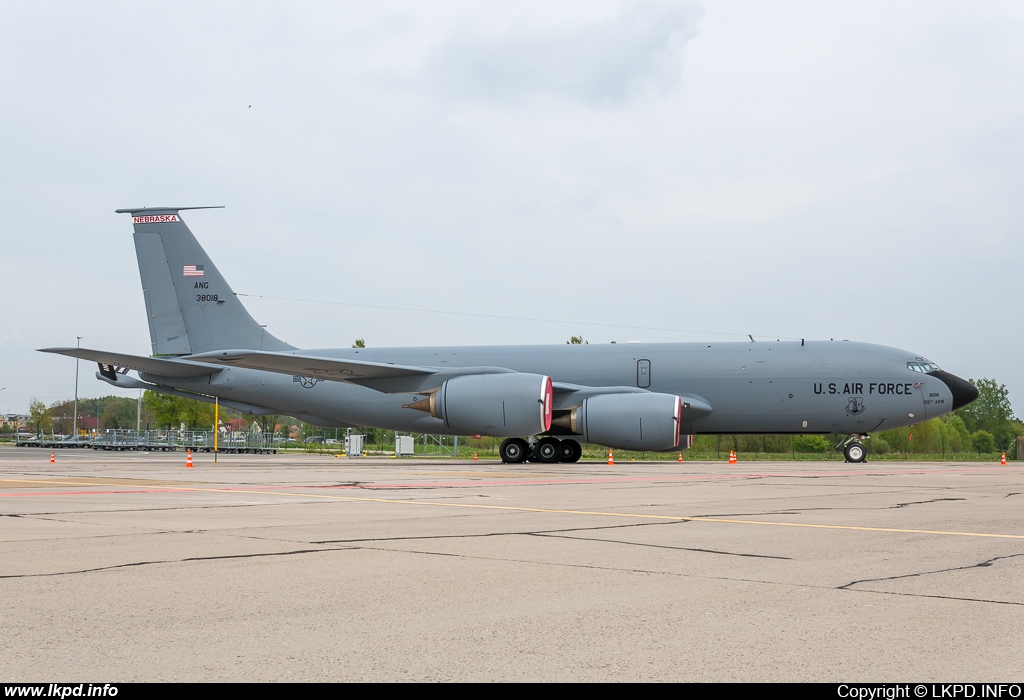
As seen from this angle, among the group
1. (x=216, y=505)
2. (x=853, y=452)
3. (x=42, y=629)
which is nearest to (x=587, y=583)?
(x=42, y=629)

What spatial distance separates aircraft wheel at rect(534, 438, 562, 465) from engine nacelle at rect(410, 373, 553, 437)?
2.05 meters

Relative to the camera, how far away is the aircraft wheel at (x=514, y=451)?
91.7ft

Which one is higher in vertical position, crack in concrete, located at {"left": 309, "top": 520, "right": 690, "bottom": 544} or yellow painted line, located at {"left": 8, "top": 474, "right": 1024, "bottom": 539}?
crack in concrete, located at {"left": 309, "top": 520, "right": 690, "bottom": 544}

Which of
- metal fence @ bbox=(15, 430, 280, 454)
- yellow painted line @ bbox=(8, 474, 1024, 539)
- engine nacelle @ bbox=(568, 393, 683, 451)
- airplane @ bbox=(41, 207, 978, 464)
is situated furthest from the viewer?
metal fence @ bbox=(15, 430, 280, 454)

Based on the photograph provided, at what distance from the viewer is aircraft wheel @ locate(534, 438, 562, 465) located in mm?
28188

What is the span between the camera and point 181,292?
30703 mm

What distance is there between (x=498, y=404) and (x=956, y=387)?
45.3 feet

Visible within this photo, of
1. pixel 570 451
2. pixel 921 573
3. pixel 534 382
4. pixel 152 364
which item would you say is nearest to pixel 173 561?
pixel 921 573

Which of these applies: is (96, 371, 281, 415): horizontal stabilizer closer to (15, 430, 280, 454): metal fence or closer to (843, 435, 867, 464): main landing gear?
(843, 435, 867, 464): main landing gear

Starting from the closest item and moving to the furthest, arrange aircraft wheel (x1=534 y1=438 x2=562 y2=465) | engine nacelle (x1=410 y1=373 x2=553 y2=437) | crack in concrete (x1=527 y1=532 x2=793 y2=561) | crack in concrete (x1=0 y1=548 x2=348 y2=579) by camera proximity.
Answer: crack in concrete (x1=0 y1=548 x2=348 y2=579), crack in concrete (x1=527 y1=532 x2=793 y2=561), engine nacelle (x1=410 y1=373 x2=553 y2=437), aircraft wheel (x1=534 y1=438 x2=562 y2=465)

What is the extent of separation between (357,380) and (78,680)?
25.2 metres

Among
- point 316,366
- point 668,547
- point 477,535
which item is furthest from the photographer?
point 316,366

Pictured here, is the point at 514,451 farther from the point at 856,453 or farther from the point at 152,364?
the point at 152,364

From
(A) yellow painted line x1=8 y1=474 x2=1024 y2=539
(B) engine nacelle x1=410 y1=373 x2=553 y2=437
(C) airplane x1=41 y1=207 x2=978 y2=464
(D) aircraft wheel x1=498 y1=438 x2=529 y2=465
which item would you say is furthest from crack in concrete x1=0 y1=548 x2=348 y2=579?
(D) aircraft wheel x1=498 y1=438 x2=529 y2=465
